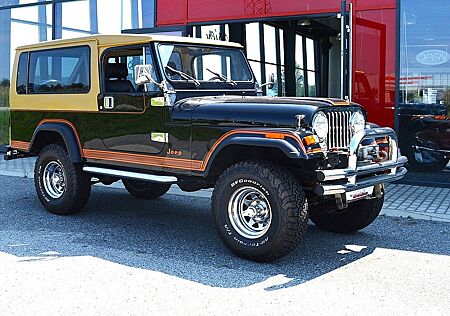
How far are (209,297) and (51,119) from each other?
3732 mm

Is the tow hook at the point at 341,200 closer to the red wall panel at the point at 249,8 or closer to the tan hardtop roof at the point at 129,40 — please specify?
the tan hardtop roof at the point at 129,40

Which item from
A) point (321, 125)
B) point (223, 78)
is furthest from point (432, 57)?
point (321, 125)

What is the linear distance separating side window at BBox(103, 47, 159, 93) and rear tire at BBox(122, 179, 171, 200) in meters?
1.89

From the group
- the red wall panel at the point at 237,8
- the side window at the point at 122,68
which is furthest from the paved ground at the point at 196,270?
the red wall panel at the point at 237,8

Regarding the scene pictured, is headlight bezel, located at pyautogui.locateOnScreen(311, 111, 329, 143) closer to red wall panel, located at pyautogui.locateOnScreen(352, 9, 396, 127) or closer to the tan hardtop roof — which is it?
the tan hardtop roof

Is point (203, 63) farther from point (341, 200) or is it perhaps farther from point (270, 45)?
point (270, 45)

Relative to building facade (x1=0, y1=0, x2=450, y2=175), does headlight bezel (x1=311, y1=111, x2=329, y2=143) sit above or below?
below

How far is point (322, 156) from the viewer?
4.88 meters

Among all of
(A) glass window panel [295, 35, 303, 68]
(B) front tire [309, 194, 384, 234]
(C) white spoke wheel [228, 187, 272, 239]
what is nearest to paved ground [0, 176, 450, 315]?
(B) front tire [309, 194, 384, 234]

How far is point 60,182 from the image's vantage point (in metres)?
7.02

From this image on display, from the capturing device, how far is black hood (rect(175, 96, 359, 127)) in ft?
16.4

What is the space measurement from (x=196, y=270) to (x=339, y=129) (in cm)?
180

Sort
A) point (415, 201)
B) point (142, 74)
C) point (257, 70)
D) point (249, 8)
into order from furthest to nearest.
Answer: point (249, 8), point (257, 70), point (415, 201), point (142, 74)

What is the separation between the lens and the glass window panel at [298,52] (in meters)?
14.4
